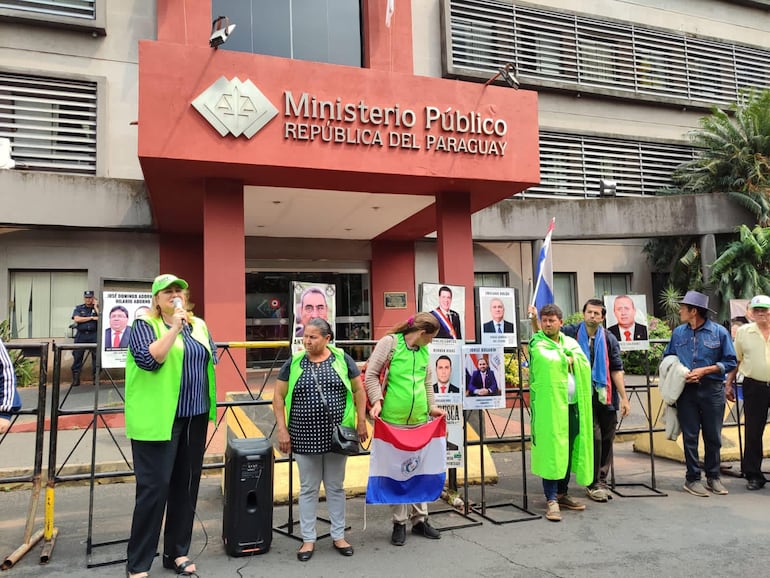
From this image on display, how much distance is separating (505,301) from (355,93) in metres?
4.43

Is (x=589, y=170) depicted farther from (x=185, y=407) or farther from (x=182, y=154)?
(x=185, y=407)

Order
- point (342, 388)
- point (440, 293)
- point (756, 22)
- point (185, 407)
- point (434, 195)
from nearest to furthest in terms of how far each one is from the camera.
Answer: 1. point (185, 407)
2. point (342, 388)
3. point (440, 293)
4. point (434, 195)
5. point (756, 22)

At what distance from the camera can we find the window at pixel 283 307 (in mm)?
13852

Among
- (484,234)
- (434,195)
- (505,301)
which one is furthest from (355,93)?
(484,234)

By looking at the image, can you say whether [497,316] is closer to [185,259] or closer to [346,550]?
[346,550]

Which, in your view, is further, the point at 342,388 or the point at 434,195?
the point at 434,195

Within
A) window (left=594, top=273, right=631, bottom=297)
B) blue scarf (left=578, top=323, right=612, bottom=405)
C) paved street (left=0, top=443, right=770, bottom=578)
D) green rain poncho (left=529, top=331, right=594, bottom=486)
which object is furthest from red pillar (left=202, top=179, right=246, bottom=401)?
window (left=594, top=273, right=631, bottom=297)

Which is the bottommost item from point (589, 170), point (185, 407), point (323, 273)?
point (185, 407)

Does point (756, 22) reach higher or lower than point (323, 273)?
higher

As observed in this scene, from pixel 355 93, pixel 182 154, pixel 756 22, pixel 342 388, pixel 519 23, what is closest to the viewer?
pixel 342 388

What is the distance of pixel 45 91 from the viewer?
12.6 metres

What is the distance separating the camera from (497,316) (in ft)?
20.2

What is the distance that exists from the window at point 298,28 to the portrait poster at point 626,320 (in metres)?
8.12

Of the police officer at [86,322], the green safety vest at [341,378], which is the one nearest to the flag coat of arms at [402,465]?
the green safety vest at [341,378]
